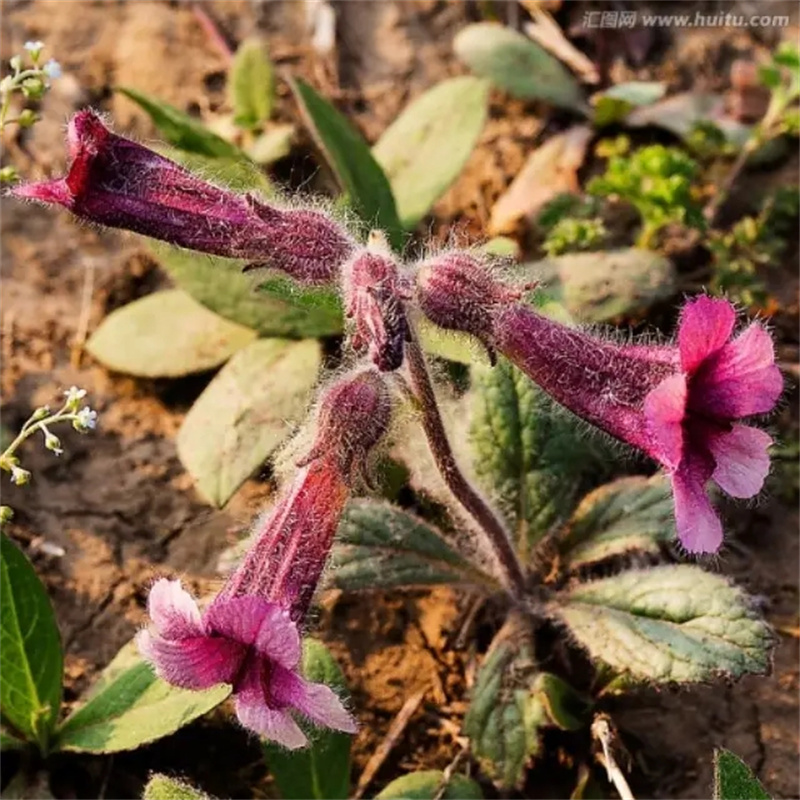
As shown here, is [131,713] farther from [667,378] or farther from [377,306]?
[667,378]

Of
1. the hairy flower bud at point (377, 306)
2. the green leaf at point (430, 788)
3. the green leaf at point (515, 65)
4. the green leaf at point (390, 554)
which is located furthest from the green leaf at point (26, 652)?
the green leaf at point (515, 65)

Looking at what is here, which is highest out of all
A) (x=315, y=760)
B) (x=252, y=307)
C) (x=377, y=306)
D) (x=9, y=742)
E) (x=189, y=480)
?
(x=377, y=306)

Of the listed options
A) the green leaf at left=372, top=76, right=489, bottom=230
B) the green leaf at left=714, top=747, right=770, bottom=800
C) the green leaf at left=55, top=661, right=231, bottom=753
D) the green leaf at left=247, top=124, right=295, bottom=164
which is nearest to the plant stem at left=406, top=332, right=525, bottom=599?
the green leaf at left=55, top=661, right=231, bottom=753

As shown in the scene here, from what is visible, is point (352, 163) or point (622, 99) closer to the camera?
point (352, 163)

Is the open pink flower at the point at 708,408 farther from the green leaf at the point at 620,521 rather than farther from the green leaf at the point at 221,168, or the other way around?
the green leaf at the point at 221,168

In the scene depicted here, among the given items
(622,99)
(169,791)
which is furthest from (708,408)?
(622,99)

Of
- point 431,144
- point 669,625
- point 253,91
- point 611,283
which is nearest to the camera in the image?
point 669,625

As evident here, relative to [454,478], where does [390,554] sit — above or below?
below
